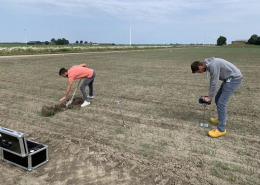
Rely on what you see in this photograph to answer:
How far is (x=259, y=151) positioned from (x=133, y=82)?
302 inches

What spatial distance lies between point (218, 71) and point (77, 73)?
3959 millimetres

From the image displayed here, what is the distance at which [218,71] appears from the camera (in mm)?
4586

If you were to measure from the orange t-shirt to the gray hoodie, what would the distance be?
146 inches

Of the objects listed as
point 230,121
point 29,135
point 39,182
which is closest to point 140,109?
point 230,121

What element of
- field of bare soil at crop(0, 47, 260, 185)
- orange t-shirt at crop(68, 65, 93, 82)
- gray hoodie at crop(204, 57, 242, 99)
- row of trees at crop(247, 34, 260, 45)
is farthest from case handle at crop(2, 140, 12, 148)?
row of trees at crop(247, 34, 260, 45)

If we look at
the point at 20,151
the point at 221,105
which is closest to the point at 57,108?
the point at 20,151

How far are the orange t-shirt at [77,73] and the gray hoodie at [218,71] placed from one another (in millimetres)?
3705

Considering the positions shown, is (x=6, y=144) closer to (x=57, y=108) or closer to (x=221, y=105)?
(x=57, y=108)

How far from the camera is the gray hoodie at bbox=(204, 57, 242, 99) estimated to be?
15.0ft

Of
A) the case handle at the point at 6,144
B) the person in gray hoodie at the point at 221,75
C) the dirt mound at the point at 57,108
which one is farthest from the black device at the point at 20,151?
the person in gray hoodie at the point at 221,75

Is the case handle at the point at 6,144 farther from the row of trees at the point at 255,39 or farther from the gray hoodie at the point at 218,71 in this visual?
the row of trees at the point at 255,39

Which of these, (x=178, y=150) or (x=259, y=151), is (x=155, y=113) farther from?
(x=259, y=151)

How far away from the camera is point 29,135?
5133mm

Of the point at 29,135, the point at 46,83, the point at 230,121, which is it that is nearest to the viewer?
the point at 29,135
